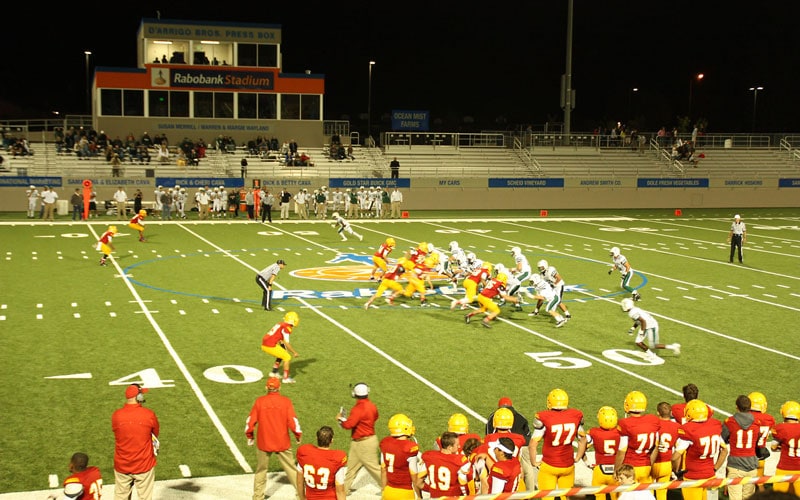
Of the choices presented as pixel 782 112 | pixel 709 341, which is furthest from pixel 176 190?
pixel 782 112

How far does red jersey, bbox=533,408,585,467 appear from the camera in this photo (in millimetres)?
7789

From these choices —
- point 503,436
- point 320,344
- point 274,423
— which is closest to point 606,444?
point 503,436

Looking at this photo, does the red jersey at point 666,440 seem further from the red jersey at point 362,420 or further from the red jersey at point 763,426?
the red jersey at point 362,420

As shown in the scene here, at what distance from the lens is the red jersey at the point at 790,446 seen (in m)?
7.70

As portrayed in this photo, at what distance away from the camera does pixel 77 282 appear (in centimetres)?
2031

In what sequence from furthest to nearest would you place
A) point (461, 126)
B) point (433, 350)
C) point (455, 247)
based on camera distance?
1. point (461, 126)
2. point (455, 247)
3. point (433, 350)

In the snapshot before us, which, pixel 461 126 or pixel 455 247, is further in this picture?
pixel 461 126

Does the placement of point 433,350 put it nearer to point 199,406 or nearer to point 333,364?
point 333,364

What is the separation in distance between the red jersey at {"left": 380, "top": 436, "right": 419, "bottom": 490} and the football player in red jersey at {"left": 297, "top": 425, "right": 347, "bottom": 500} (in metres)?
0.39

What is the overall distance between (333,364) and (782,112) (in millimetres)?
75488

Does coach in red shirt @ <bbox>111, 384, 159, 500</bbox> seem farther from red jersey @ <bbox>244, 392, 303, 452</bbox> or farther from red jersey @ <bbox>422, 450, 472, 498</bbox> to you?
red jersey @ <bbox>422, 450, 472, 498</bbox>

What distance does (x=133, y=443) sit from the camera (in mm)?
7621

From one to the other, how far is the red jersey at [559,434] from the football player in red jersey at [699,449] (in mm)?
923

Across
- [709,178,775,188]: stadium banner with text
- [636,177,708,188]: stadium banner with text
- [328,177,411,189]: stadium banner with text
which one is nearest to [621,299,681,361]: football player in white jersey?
[328,177,411,189]: stadium banner with text
